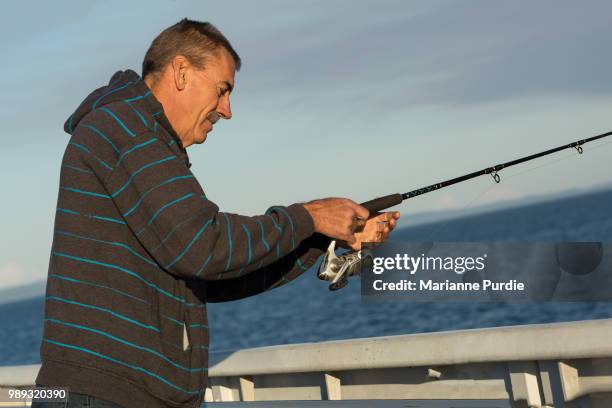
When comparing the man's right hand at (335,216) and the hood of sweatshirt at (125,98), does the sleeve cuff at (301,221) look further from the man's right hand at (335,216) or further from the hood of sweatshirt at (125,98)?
the hood of sweatshirt at (125,98)

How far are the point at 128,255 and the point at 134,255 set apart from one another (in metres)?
0.02

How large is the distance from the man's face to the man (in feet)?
0.24

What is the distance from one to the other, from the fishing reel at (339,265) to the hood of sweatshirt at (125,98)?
81cm

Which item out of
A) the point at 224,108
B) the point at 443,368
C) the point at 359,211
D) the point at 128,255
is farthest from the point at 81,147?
the point at 443,368

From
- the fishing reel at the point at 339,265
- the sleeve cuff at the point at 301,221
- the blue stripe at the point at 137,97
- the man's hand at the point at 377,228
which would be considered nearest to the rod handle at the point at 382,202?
the man's hand at the point at 377,228

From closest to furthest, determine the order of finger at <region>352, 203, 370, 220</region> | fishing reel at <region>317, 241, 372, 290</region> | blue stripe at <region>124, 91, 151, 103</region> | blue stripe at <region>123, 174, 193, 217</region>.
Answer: blue stripe at <region>123, 174, 193, 217</region> < blue stripe at <region>124, 91, 151, 103</region> < finger at <region>352, 203, 370, 220</region> < fishing reel at <region>317, 241, 372, 290</region>

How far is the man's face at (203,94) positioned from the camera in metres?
2.72

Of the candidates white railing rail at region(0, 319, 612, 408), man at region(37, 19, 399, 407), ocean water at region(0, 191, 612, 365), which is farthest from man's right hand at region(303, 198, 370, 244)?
ocean water at region(0, 191, 612, 365)

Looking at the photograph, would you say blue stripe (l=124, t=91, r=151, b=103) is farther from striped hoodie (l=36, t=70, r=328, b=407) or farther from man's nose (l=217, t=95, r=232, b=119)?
man's nose (l=217, t=95, r=232, b=119)

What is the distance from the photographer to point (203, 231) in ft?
8.14

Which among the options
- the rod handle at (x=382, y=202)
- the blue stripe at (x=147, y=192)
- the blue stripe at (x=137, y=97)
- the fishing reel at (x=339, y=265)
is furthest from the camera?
the rod handle at (x=382, y=202)

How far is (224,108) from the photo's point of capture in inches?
111

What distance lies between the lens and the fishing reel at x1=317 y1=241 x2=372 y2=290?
341 cm

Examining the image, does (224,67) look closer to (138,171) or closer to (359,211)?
(138,171)
